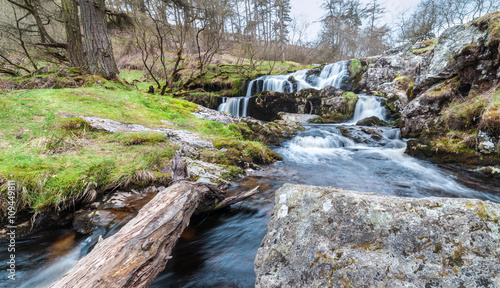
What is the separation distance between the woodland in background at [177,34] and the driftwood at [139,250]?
872cm

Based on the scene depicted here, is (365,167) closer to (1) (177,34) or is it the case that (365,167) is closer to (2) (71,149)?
(2) (71,149)

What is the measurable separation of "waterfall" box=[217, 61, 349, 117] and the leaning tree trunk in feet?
25.0

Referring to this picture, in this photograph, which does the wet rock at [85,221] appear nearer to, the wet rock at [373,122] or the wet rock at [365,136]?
the wet rock at [365,136]

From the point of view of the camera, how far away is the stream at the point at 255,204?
2.13m

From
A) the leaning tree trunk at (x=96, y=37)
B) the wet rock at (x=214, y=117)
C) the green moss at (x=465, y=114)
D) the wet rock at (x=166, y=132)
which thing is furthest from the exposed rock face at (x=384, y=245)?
the leaning tree trunk at (x=96, y=37)

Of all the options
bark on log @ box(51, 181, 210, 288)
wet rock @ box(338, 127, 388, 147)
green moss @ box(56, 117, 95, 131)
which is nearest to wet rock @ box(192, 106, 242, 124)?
green moss @ box(56, 117, 95, 131)

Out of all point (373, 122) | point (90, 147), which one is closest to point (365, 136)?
point (373, 122)

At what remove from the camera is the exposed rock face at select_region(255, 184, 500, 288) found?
1.09 metres

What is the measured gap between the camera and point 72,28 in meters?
8.49

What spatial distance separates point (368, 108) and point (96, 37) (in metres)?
14.4

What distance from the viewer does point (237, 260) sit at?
93.5 inches

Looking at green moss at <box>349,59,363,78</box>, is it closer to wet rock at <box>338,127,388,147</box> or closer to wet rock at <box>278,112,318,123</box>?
wet rock at <box>278,112,318,123</box>

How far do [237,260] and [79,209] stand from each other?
7.26 ft

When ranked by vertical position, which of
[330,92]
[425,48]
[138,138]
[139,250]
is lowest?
[139,250]
